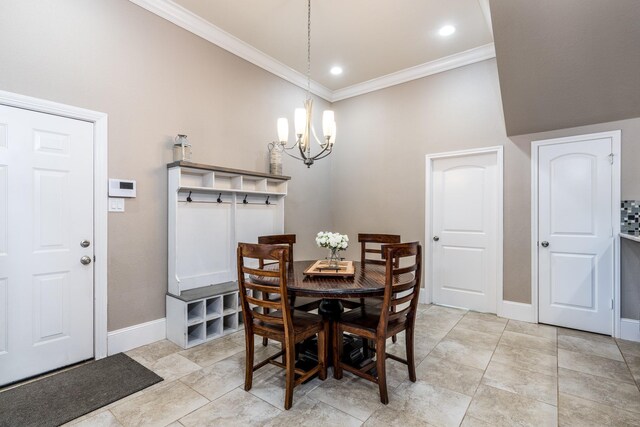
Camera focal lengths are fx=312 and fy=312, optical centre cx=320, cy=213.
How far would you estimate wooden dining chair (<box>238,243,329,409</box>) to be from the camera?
1939 millimetres

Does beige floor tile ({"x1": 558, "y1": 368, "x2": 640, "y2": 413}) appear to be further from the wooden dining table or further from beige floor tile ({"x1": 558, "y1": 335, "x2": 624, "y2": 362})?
the wooden dining table

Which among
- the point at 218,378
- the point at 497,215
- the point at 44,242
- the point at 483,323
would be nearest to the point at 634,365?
the point at 483,323

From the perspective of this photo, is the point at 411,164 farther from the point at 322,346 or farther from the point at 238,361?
the point at 238,361

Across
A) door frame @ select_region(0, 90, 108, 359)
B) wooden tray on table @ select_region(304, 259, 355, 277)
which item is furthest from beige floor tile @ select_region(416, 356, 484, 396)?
door frame @ select_region(0, 90, 108, 359)

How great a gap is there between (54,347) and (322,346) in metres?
2.11

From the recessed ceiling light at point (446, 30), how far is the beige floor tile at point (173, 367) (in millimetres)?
4059

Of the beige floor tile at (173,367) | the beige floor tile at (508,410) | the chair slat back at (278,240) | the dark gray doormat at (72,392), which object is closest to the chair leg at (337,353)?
the beige floor tile at (508,410)

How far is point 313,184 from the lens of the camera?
4844 mm

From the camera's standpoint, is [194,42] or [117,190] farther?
[194,42]

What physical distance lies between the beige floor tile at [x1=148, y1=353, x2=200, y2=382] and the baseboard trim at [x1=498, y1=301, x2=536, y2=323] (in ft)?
11.1

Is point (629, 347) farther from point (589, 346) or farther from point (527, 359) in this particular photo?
point (527, 359)

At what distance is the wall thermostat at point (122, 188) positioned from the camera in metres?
2.71

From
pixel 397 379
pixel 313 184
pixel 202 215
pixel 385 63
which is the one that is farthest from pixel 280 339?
pixel 385 63

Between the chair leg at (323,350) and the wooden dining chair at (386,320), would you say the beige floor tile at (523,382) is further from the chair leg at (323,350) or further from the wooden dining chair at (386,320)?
the chair leg at (323,350)
